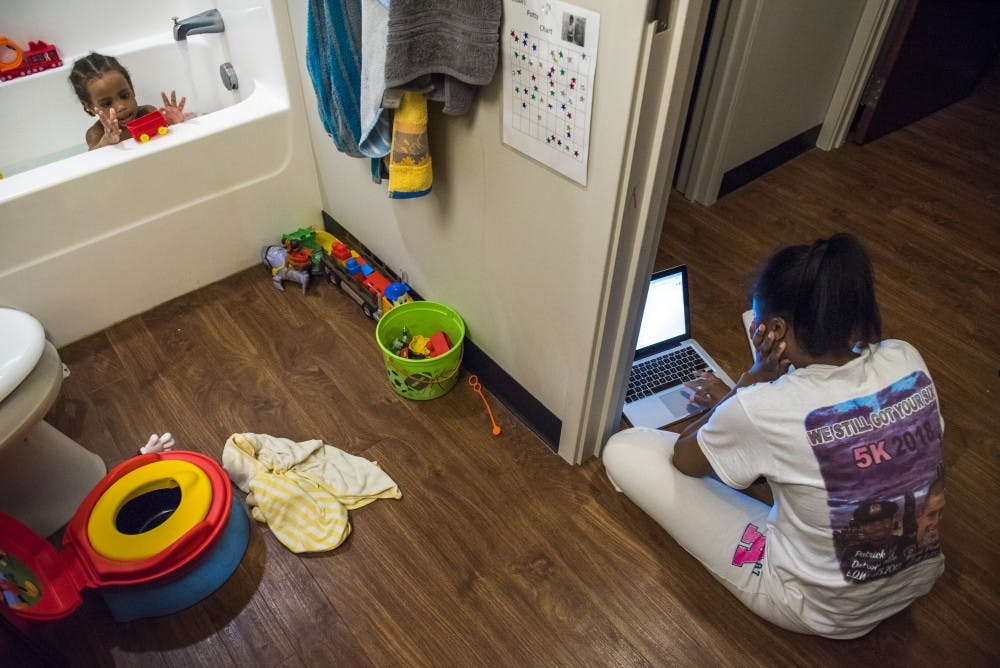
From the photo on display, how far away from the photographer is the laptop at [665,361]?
1.64 m

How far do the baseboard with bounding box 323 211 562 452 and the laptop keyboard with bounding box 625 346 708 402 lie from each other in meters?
0.23

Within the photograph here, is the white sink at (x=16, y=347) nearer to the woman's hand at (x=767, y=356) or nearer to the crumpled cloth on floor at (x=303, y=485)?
the crumpled cloth on floor at (x=303, y=485)

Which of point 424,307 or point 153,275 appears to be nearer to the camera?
point 424,307

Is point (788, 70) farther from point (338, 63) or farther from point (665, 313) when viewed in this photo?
point (338, 63)

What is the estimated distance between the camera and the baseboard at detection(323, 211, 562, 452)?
1.58m

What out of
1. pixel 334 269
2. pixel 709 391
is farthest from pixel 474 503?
pixel 334 269

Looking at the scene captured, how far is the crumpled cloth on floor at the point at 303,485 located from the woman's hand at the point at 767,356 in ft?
2.67

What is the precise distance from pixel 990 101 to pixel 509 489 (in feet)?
9.52

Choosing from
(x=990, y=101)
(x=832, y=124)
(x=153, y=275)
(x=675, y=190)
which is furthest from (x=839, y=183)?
(x=153, y=275)

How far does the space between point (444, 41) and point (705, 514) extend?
39.4 inches

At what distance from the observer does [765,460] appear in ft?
3.53

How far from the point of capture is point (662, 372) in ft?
5.58

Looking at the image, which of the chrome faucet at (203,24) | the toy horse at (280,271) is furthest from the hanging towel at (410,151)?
the chrome faucet at (203,24)

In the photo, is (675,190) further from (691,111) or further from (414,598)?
(414,598)
